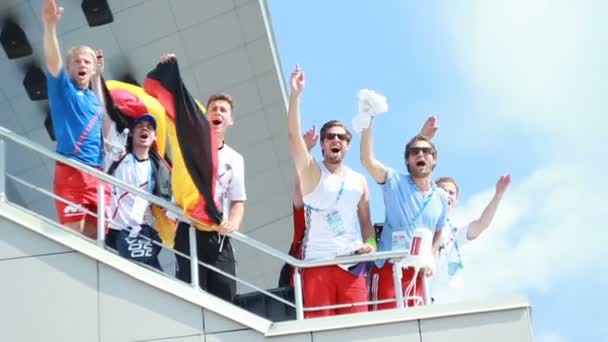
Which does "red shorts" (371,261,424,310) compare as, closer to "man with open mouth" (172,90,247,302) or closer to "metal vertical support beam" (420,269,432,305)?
"metal vertical support beam" (420,269,432,305)

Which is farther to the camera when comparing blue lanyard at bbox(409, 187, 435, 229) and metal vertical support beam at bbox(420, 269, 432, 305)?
blue lanyard at bbox(409, 187, 435, 229)

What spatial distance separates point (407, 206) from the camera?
1029cm

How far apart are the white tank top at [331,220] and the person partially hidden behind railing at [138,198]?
1.11 metres

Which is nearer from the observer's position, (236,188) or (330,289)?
(330,289)

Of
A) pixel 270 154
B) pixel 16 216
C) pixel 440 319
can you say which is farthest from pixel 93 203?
pixel 270 154

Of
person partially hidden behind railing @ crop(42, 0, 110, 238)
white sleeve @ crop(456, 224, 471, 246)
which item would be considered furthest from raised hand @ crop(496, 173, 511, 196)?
person partially hidden behind railing @ crop(42, 0, 110, 238)

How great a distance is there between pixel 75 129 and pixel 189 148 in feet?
2.74

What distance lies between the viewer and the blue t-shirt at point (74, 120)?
32.9 feet

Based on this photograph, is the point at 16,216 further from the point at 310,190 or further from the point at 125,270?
the point at 310,190

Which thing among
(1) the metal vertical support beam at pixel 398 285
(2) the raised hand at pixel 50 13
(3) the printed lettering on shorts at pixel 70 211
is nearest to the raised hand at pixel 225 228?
(3) the printed lettering on shorts at pixel 70 211

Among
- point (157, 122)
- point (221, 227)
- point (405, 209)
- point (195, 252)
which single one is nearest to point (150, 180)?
point (157, 122)

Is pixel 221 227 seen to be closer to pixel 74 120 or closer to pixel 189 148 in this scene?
pixel 189 148

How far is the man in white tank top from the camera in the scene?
10008mm

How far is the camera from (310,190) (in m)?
10.1
